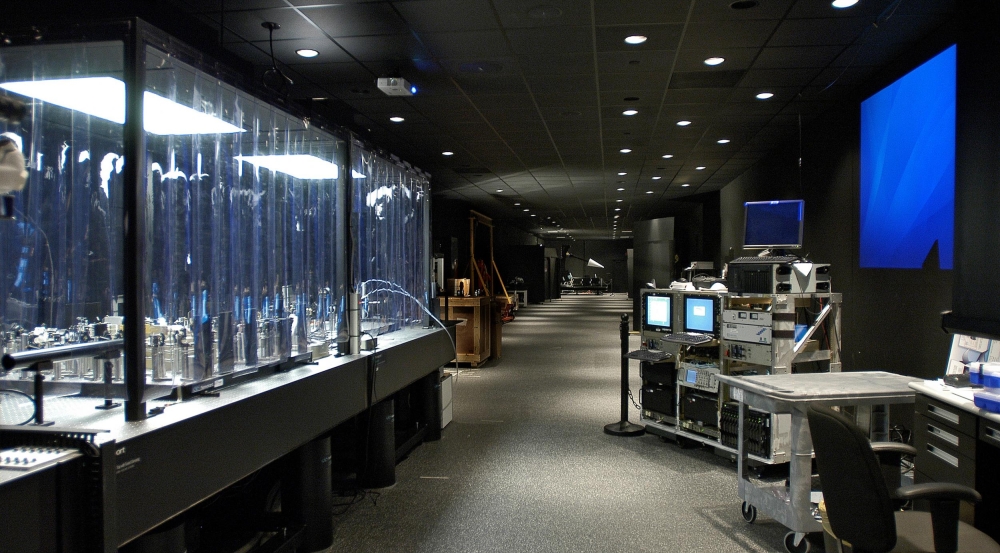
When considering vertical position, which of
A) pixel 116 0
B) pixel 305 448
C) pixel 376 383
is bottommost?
pixel 305 448

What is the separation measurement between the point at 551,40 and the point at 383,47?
1.22 m

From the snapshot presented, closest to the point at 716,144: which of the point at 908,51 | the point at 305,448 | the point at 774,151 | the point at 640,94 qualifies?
the point at 774,151

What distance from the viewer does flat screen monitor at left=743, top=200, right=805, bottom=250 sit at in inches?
181

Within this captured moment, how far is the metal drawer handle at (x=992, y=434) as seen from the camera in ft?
7.73

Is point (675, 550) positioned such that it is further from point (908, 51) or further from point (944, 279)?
point (908, 51)

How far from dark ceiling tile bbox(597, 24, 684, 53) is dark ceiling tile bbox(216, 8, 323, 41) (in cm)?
194

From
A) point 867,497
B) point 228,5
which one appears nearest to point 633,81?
point 228,5

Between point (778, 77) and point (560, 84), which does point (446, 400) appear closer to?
point (560, 84)

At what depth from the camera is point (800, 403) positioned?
2.90 m

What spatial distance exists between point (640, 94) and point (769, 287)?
92.2 inches

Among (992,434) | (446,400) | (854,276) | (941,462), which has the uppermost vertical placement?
(854,276)

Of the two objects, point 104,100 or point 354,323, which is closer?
point 104,100

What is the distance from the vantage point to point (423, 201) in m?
5.46

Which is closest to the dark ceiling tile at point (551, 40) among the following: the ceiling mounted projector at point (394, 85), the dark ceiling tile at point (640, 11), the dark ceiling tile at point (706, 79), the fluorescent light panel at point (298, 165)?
the dark ceiling tile at point (640, 11)
